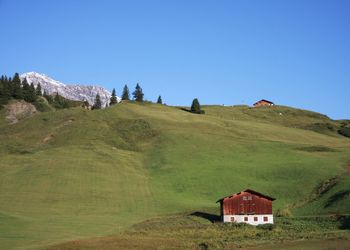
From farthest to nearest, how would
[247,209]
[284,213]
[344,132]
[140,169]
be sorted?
[344,132], [140,169], [247,209], [284,213]

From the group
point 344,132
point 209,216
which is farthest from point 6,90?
point 209,216

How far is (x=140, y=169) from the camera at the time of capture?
106m

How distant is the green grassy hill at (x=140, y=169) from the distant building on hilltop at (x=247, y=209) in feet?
14.8

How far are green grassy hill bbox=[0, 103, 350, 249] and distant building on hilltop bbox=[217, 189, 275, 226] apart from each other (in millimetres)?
4498

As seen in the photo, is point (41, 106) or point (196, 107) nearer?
point (196, 107)

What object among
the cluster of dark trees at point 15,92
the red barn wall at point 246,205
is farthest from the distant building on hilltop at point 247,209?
the cluster of dark trees at point 15,92

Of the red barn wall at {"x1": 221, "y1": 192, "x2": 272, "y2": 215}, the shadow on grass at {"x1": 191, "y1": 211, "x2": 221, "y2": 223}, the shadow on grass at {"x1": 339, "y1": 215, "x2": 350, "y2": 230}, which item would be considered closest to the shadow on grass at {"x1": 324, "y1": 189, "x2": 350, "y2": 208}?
the red barn wall at {"x1": 221, "y1": 192, "x2": 272, "y2": 215}

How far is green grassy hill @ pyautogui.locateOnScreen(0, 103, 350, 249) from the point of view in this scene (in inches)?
2923

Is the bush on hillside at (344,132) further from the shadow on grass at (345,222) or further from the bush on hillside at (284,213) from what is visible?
the shadow on grass at (345,222)

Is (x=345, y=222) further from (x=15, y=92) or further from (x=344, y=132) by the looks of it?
(x=15, y=92)

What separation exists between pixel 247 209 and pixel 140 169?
34.1 metres

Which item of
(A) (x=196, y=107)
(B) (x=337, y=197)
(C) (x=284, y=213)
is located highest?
(A) (x=196, y=107)

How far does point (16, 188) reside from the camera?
88688mm

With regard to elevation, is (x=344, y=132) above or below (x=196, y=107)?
below
